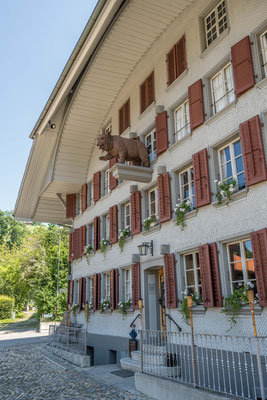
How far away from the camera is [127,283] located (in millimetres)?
14289

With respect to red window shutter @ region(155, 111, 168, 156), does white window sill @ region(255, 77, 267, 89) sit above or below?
below

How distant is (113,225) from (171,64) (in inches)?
263

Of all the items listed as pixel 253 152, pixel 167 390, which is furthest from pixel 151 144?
pixel 167 390

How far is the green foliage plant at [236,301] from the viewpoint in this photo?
824 centimetres

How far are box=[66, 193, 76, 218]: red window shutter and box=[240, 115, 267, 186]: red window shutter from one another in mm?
13373

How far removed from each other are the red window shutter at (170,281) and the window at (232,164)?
3.00 m

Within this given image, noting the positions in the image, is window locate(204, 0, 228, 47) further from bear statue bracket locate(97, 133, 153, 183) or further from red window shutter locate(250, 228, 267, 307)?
red window shutter locate(250, 228, 267, 307)

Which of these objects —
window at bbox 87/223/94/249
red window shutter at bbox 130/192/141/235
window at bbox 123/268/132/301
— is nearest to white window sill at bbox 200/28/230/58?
red window shutter at bbox 130/192/141/235

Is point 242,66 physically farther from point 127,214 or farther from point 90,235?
point 90,235

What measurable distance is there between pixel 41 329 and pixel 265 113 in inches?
918

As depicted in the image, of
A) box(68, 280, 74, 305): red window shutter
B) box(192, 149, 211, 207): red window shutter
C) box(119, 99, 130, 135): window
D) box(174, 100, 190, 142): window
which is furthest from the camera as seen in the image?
box(68, 280, 74, 305): red window shutter

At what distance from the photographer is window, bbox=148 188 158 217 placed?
42.4ft

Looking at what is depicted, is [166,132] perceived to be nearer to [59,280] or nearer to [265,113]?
[265,113]

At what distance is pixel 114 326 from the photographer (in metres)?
14.3
